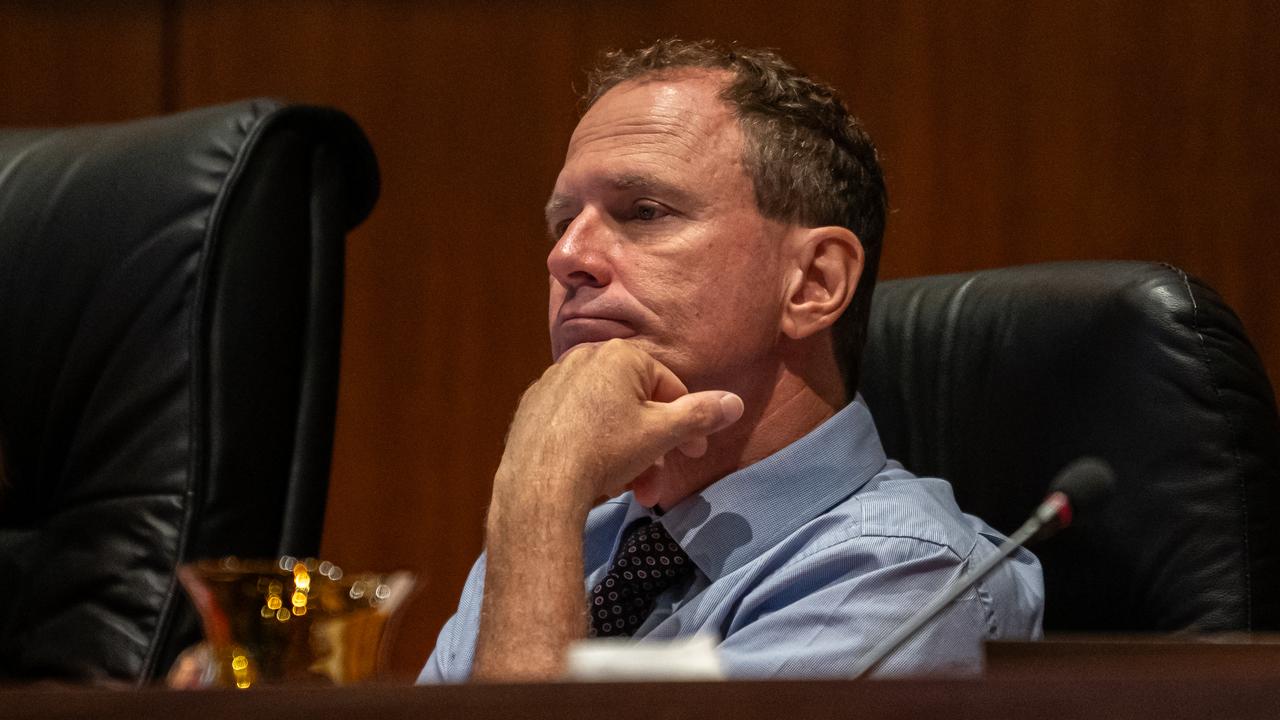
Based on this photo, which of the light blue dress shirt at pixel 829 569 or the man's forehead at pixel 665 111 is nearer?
the light blue dress shirt at pixel 829 569

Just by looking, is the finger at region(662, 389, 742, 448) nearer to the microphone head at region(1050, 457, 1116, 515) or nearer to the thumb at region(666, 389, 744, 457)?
the thumb at region(666, 389, 744, 457)

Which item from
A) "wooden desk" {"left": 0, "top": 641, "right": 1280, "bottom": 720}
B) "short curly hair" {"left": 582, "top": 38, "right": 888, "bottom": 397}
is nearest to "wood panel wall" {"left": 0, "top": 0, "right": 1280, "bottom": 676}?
"short curly hair" {"left": 582, "top": 38, "right": 888, "bottom": 397}

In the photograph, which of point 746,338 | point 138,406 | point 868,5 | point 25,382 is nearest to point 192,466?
point 138,406

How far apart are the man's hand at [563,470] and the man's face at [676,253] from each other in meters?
0.04

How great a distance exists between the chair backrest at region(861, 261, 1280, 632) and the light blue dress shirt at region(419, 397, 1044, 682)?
2.8 inches

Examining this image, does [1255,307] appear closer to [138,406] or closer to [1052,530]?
[1052,530]

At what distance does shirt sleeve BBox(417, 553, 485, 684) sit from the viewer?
1.34m

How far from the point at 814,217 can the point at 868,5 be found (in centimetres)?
127

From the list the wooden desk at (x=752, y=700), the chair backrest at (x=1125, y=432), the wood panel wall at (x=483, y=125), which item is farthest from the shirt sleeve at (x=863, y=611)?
the wood panel wall at (x=483, y=125)

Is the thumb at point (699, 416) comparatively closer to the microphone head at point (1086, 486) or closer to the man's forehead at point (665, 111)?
the man's forehead at point (665, 111)

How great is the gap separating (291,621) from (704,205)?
63 cm

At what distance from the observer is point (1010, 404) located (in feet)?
4.27

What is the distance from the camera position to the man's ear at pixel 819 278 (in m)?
1.31

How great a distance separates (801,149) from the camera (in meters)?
1.33
